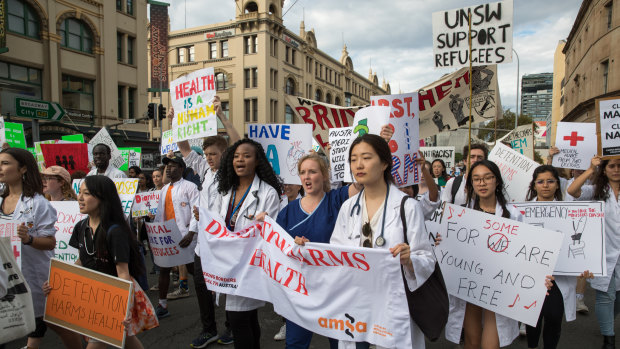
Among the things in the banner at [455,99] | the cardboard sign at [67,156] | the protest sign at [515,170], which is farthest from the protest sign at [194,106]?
the protest sign at [515,170]

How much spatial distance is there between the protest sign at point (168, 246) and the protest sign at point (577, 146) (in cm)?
525

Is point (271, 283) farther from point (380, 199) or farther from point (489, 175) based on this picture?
point (489, 175)

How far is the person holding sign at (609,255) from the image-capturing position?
4004 millimetres

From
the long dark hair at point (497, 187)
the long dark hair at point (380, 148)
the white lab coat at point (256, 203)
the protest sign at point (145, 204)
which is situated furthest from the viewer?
the protest sign at point (145, 204)

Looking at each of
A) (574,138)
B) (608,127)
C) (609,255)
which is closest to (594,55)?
(574,138)

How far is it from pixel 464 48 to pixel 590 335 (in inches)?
156

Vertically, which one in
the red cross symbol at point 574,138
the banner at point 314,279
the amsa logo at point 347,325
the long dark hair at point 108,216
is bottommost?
the amsa logo at point 347,325

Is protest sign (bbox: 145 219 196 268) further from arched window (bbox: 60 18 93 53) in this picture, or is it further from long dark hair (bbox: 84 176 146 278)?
arched window (bbox: 60 18 93 53)

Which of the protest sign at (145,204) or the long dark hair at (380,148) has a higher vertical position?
the long dark hair at (380,148)

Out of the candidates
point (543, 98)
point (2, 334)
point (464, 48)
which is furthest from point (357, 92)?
point (543, 98)

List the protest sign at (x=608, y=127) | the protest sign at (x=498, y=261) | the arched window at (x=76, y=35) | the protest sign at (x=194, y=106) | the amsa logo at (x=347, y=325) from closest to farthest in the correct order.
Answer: the amsa logo at (x=347, y=325) → the protest sign at (x=498, y=261) → the protest sign at (x=608, y=127) → the protest sign at (x=194, y=106) → the arched window at (x=76, y=35)

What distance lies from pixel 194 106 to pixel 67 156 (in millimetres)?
3020

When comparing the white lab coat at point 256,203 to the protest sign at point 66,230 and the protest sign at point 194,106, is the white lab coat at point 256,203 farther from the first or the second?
the protest sign at point 66,230

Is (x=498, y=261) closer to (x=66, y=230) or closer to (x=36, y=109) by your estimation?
(x=66, y=230)
